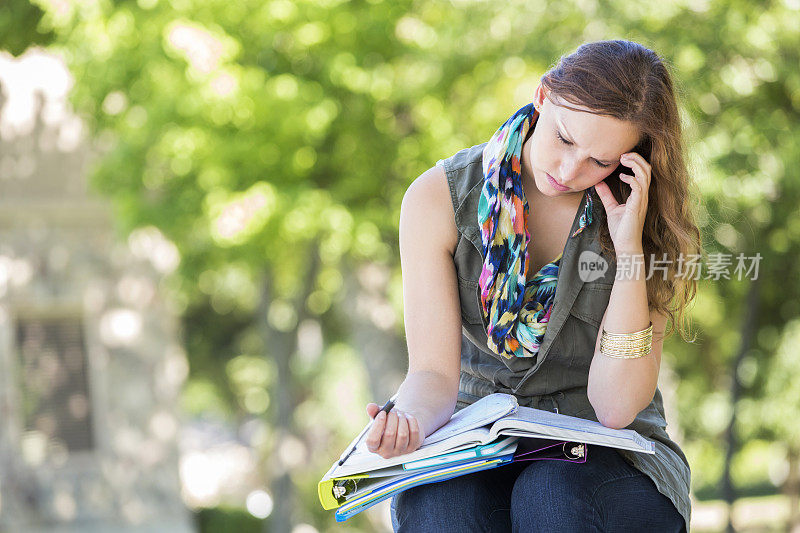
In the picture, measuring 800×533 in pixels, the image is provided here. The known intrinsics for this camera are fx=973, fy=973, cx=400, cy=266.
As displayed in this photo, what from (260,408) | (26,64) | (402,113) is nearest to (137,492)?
(26,64)

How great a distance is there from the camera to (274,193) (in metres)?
7.20

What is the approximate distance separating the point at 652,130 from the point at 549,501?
79 centimetres

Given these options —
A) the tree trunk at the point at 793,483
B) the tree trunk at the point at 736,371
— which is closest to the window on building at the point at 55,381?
the tree trunk at the point at 736,371

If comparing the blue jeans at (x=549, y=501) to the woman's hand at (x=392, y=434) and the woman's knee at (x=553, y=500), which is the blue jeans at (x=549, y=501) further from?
the woman's hand at (x=392, y=434)

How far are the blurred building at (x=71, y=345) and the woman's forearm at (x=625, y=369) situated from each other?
9.42 m

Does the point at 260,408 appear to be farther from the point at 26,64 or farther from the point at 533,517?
the point at 533,517

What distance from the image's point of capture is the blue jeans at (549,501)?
181 centimetres

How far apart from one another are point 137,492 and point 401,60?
604 centimetres

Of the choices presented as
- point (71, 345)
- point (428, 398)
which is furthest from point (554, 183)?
point (71, 345)

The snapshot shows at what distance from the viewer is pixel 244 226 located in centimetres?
710

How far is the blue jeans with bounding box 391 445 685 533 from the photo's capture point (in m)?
1.81

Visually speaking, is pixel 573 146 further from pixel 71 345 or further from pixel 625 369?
pixel 71 345

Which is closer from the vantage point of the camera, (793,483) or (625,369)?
(625,369)

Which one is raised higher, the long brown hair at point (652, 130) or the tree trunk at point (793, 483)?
the long brown hair at point (652, 130)
